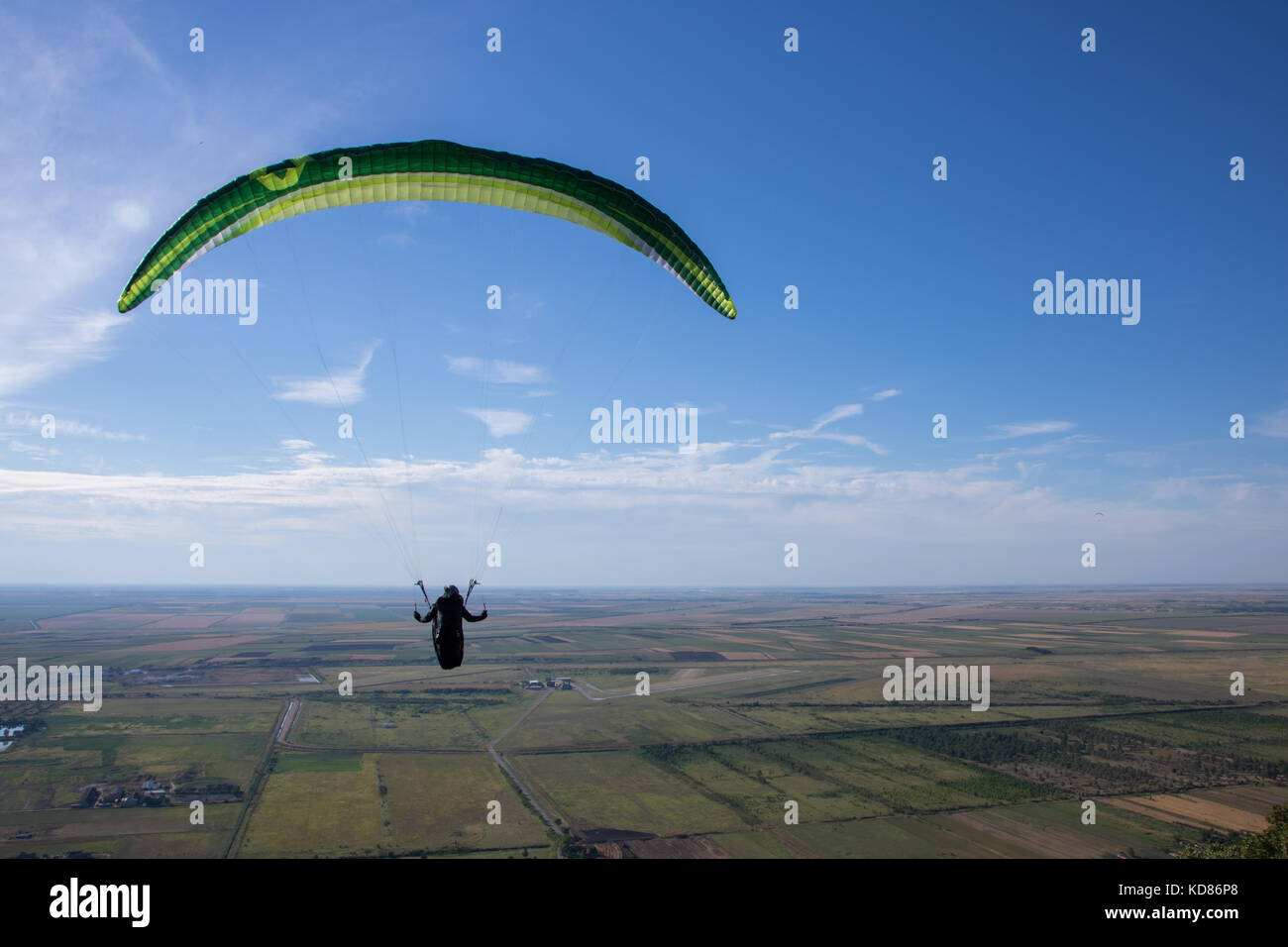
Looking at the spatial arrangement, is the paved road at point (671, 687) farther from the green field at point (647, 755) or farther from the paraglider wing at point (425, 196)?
the paraglider wing at point (425, 196)

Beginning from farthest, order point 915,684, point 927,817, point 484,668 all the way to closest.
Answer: point 484,668, point 915,684, point 927,817

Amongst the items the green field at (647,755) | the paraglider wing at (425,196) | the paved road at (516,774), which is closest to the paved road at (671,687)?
the green field at (647,755)

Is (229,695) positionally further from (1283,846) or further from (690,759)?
(1283,846)

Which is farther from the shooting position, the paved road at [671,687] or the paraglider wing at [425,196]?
the paved road at [671,687]

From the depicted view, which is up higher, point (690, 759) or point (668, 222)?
point (668, 222)

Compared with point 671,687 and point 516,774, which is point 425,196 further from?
point 671,687
